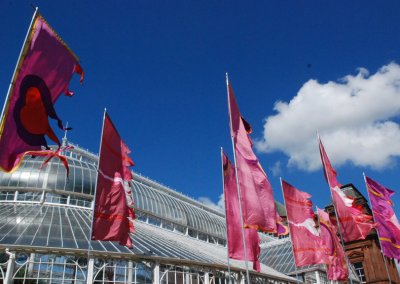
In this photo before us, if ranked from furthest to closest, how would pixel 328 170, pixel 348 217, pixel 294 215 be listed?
pixel 328 170 → pixel 348 217 → pixel 294 215

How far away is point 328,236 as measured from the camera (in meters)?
22.6

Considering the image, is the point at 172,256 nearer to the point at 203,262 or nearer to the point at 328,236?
the point at 203,262

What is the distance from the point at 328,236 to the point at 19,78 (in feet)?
62.5

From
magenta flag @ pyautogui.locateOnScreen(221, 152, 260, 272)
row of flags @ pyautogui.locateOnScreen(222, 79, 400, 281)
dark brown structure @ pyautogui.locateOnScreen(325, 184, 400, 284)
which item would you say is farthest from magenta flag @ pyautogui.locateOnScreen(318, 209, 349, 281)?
dark brown structure @ pyautogui.locateOnScreen(325, 184, 400, 284)

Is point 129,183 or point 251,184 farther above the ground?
point 129,183

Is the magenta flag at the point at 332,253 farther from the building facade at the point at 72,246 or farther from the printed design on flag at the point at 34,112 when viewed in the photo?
the printed design on flag at the point at 34,112

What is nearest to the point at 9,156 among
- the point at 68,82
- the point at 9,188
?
the point at 68,82

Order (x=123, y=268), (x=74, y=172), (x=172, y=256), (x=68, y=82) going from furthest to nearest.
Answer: (x=74, y=172), (x=172, y=256), (x=123, y=268), (x=68, y=82)

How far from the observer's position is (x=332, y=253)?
22266mm

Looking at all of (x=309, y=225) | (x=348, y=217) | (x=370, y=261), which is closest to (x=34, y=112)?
(x=309, y=225)

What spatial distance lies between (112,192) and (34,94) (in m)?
5.49

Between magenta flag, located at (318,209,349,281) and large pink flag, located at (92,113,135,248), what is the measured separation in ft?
40.0

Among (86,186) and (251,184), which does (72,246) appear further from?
(251,184)

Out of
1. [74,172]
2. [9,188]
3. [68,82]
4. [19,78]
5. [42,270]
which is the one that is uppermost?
[74,172]
